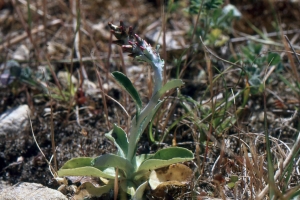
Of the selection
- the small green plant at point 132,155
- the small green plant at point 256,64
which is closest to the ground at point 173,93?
the small green plant at point 256,64

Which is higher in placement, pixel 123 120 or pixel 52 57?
pixel 52 57

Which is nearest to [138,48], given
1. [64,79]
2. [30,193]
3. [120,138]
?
[120,138]

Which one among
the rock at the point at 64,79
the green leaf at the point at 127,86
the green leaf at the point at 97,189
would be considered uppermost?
the green leaf at the point at 127,86

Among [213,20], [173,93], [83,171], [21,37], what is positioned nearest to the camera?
[83,171]

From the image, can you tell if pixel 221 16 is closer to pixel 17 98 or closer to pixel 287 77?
pixel 287 77

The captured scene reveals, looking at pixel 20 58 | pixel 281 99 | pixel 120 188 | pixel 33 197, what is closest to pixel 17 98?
pixel 20 58

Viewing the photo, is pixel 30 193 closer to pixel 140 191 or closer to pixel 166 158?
pixel 140 191

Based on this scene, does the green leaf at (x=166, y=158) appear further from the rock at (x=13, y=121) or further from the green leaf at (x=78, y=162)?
the rock at (x=13, y=121)
